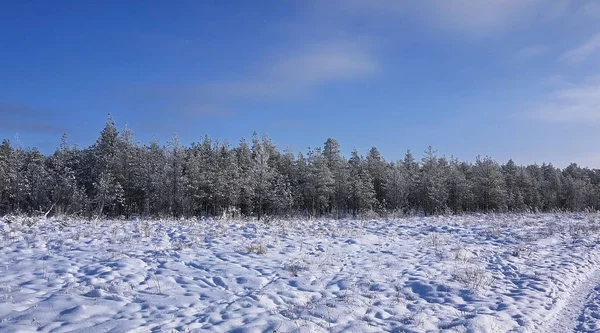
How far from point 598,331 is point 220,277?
20.9 feet

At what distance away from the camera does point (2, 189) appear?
141 ft

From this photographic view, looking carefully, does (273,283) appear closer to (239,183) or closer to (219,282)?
(219,282)

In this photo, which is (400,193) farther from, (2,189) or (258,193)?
(2,189)

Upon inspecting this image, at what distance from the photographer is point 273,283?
23.1ft

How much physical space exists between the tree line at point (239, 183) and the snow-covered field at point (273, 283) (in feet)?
74.7

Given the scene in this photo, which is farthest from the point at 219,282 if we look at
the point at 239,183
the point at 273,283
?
the point at 239,183

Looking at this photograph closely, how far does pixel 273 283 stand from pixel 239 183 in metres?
37.9

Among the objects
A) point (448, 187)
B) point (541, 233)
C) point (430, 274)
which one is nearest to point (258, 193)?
point (448, 187)

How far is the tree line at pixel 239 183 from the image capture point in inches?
1635

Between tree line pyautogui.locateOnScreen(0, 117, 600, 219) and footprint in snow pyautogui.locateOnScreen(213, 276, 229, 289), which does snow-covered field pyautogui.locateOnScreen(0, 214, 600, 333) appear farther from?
tree line pyautogui.locateOnScreen(0, 117, 600, 219)

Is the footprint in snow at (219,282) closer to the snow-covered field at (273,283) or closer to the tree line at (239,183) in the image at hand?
the snow-covered field at (273,283)

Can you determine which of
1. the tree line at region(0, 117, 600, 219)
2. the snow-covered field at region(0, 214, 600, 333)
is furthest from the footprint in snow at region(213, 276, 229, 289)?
the tree line at region(0, 117, 600, 219)

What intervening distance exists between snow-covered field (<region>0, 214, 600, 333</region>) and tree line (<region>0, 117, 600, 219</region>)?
74.7 ft

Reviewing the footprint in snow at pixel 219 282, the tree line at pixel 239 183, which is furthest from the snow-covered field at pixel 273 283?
the tree line at pixel 239 183
